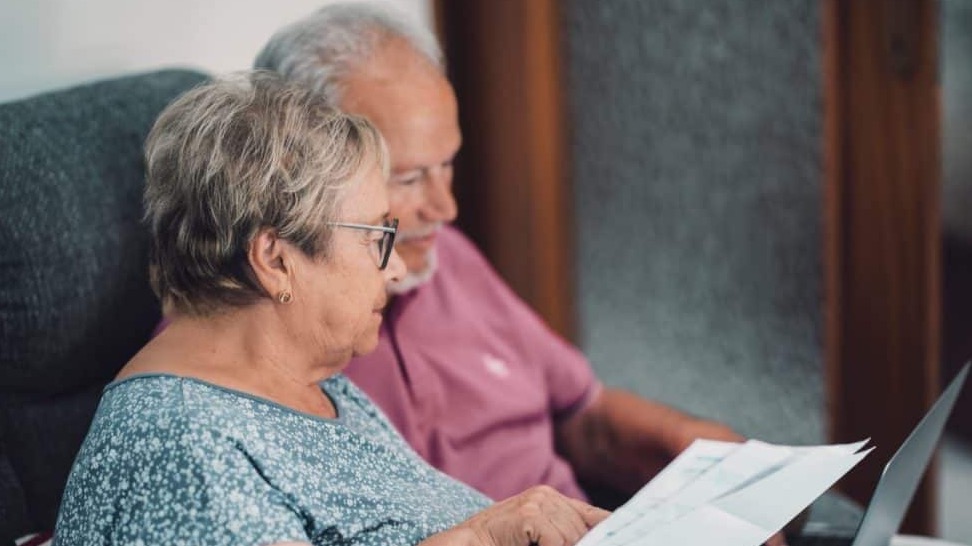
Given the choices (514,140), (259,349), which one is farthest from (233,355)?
(514,140)

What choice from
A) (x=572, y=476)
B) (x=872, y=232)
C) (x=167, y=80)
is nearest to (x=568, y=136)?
(x=872, y=232)

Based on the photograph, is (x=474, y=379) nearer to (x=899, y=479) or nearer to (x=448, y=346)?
(x=448, y=346)

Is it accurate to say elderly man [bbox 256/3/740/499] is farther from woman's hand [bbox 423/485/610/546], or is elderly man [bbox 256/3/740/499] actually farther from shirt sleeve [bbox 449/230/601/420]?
woman's hand [bbox 423/485/610/546]

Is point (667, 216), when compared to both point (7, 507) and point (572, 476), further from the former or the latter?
point (7, 507)

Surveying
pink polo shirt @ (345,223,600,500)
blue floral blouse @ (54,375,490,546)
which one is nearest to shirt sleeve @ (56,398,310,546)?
blue floral blouse @ (54,375,490,546)

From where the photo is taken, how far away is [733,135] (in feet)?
7.06

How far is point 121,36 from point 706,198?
108 centimetres

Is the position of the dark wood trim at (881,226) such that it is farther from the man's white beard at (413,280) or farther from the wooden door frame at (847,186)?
the man's white beard at (413,280)

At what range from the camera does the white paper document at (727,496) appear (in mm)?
1076

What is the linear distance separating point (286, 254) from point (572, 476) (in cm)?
70

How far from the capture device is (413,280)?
5.12 ft

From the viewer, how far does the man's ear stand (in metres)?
1.12

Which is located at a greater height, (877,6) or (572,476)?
(877,6)

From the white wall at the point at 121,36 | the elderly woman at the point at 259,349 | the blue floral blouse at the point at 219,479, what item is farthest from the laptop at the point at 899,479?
the white wall at the point at 121,36
